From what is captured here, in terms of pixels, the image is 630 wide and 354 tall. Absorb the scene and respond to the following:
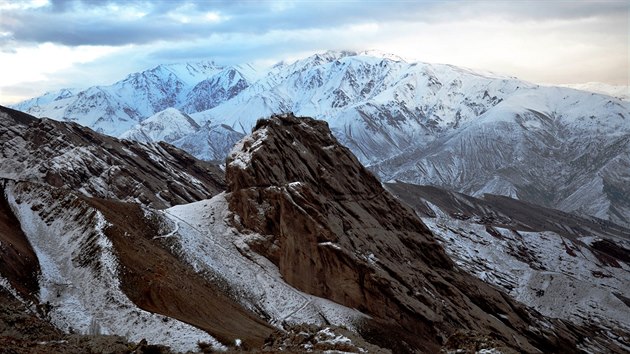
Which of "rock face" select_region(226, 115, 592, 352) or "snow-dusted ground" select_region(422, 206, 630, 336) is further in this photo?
"snow-dusted ground" select_region(422, 206, 630, 336)

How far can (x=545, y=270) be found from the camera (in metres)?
114

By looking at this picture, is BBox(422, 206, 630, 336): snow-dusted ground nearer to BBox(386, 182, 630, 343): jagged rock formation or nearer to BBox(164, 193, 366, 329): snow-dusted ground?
BBox(386, 182, 630, 343): jagged rock formation

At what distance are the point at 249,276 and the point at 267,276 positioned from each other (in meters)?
1.53

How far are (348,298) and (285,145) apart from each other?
20.5 m

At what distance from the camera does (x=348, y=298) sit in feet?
184

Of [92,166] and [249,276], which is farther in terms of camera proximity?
[92,166]

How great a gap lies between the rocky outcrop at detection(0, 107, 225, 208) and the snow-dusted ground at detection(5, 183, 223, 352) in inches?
2030

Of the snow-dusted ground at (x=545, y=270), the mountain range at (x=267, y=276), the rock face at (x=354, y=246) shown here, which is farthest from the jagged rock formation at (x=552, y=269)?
the rock face at (x=354, y=246)

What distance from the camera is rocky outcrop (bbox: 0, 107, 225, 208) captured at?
10869cm

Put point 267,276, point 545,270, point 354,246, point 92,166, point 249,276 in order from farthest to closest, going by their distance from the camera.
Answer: point 92,166 → point 545,270 → point 354,246 → point 267,276 → point 249,276

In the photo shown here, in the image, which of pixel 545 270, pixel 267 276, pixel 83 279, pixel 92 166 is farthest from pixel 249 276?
pixel 545 270

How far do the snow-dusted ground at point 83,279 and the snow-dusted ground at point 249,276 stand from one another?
29.5 feet

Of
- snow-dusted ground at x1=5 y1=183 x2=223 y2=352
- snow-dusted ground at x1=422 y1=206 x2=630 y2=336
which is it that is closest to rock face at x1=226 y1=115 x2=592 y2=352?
snow-dusted ground at x1=5 y1=183 x2=223 y2=352

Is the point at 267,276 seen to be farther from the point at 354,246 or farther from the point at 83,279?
the point at 83,279
